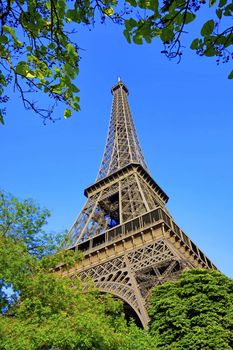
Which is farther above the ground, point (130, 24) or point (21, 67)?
point (21, 67)

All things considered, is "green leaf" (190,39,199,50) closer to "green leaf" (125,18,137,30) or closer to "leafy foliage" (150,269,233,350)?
"green leaf" (125,18,137,30)

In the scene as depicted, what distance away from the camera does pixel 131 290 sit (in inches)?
899

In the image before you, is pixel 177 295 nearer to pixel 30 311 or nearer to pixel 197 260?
pixel 30 311

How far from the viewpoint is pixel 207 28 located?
12.8ft

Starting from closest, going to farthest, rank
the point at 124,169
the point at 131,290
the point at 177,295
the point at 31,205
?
the point at 31,205, the point at 177,295, the point at 131,290, the point at 124,169

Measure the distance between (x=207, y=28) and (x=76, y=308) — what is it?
511 inches

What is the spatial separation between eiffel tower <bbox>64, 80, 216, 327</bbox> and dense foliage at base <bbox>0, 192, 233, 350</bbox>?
2.25 meters

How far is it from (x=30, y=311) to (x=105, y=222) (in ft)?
80.6

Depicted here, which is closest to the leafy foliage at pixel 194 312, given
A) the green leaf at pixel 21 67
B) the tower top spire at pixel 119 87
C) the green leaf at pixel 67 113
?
the green leaf at pixel 67 113

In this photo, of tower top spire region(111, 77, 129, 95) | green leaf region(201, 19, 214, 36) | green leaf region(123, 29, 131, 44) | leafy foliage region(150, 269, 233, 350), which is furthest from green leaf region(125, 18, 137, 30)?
tower top spire region(111, 77, 129, 95)

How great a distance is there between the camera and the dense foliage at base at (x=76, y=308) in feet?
40.4

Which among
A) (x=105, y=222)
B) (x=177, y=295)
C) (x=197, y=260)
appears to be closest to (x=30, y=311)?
(x=177, y=295)

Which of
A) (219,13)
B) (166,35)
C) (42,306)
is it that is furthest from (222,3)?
(42,306)

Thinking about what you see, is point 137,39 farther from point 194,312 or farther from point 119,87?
point 119,87
